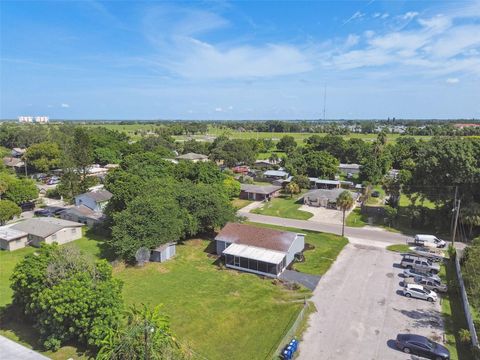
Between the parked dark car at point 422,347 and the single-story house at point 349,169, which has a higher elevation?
the single-story house at point 349,169

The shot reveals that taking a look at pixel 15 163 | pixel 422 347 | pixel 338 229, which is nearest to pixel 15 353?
pixel 422 347

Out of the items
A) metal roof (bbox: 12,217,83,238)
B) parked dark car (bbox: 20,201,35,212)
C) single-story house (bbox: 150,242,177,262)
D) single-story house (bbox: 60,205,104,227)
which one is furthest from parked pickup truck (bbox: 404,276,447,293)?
parked dark car (bbox: 20,201,35,212)

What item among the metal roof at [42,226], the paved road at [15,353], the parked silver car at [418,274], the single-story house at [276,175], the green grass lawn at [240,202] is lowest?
the green grass lawn at [240,202]

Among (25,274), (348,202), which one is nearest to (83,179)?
(25,274)

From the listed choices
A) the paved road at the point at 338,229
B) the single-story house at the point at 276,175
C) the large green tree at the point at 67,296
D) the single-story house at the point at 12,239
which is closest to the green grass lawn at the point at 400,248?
the paved road at the point at 338,229

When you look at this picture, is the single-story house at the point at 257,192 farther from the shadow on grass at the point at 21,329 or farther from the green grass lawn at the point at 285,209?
the shadow on grass at the point at 21,329

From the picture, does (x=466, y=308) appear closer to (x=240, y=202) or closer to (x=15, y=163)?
(x=240, y=202)

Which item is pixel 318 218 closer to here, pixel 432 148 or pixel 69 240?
pixel 432 148
